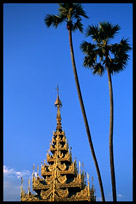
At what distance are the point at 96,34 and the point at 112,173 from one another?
11.6 metres

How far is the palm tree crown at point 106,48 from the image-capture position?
20016mm

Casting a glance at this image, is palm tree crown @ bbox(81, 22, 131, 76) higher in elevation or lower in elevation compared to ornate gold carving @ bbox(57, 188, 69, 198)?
higher

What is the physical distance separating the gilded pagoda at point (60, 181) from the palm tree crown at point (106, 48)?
43.5 feet

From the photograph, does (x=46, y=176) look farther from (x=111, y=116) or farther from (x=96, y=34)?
(x=96, y=34)

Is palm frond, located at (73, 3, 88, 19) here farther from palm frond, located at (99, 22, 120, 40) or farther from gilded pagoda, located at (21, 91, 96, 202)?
gilded pagoda, located at (21, 91, 96, 202)

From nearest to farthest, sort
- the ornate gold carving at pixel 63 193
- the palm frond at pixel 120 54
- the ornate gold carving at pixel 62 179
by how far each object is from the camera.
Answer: the palm frond at pixel 120 54 < the ornate gold carving at pixel 63 193 < the ornate gold carving at pixel 62 179

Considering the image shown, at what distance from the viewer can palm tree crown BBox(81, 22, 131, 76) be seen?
65.7ft

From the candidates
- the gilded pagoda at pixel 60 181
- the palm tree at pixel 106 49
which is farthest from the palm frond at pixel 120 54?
the gilded pagoda at pixel 60 181

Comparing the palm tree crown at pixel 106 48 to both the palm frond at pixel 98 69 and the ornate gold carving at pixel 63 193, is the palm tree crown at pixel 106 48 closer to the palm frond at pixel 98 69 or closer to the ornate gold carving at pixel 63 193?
the palm frond at pixel 98 69

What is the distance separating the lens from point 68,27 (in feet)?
65.7

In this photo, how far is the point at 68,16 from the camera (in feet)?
66.4

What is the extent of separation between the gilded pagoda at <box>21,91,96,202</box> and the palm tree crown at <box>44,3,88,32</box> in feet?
53.6

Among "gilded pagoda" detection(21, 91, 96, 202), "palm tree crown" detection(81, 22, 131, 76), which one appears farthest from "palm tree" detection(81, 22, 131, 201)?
"gilded pagoda" detection(21, 91, 96, 202)

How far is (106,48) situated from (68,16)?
432 cm
